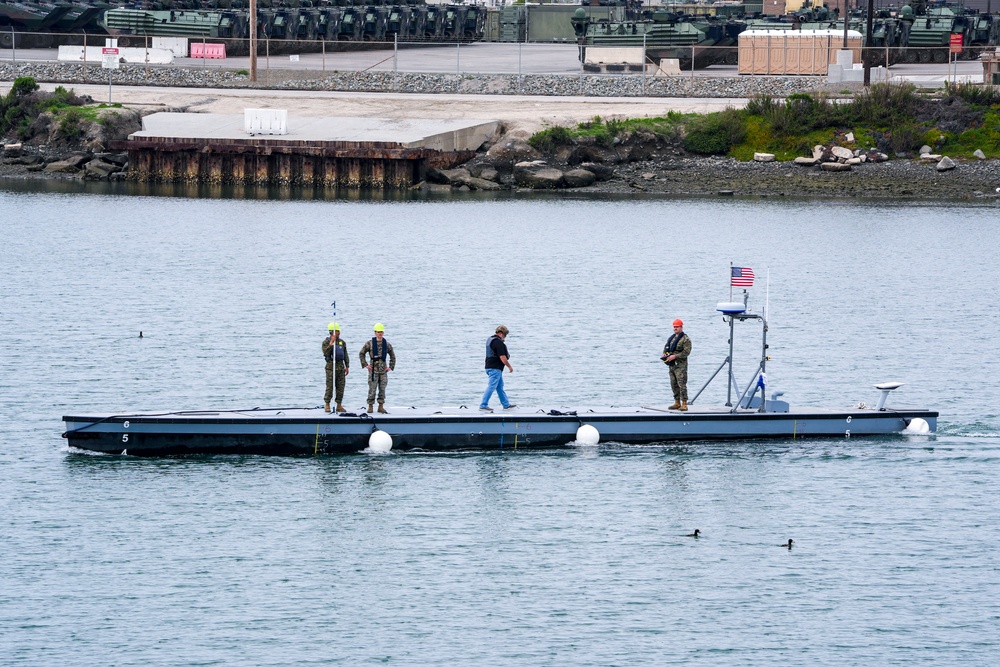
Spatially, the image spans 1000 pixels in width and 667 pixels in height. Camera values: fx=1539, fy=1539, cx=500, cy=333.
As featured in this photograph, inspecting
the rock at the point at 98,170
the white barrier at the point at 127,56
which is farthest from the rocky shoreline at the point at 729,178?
the white barrier at the point at 127,56

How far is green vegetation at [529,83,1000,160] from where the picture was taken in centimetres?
8550

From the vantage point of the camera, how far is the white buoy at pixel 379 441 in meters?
35.1

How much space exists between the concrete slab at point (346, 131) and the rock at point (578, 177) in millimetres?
5175

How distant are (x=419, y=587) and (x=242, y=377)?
53.7 ft

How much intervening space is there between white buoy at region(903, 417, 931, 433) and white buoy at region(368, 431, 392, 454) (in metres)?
12.7

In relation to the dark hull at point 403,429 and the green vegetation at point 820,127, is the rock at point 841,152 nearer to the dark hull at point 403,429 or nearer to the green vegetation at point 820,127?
the green vegetation at point 820,127

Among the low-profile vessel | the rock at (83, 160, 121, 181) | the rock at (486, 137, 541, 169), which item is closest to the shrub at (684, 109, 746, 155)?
the rock at (486, 137, 541, 169)

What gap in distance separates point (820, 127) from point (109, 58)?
4460 centimetres

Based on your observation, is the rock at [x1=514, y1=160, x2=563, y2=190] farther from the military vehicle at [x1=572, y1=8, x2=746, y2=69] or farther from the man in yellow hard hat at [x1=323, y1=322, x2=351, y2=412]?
the man in yellow hard hat at [x1=323, y1=322, x2=351, y2=412]

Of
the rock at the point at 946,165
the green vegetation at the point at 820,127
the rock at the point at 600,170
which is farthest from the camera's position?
the rock at the point at 600,170

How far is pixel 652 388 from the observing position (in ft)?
140

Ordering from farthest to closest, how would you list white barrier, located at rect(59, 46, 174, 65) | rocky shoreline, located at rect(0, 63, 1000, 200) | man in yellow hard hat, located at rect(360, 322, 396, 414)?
1. white barrier, located at rect(59, 46, 174, 65)
2. rocky shoreline, located at rect(0, 63, 1000, 200)
3. man in yellow hard hat, located at rect(360, 322, 396, 414)

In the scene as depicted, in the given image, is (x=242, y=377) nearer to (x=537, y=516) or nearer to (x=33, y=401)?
(x=33, y=401)

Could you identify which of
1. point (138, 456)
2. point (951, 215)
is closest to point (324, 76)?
point (951, 215)
